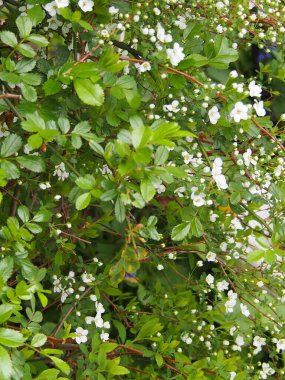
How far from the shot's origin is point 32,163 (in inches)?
41.9

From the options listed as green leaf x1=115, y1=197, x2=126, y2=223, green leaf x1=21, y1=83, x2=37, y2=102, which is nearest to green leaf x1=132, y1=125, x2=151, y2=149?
green leaf x1=115, y1=197, x2=126, y2=223

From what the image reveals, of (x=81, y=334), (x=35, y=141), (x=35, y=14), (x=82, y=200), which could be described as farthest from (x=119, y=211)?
(x=81, y=334)

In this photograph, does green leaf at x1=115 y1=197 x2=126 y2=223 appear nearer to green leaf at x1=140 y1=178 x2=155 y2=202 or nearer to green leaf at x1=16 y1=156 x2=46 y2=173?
green leaf at x1=140 y1=178 x2=155 y2=202

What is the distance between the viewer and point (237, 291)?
150 cm

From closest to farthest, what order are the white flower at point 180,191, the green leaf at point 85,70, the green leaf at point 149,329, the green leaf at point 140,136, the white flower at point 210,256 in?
1. the green leaf at point 140,136
2. the green leaf at point 85,70
3. the white flower at point 180,191
4. the white flower at point 210,256
5. the green leaf at point 149,329

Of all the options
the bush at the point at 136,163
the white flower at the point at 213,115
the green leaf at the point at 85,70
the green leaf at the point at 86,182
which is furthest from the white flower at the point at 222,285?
the green leaf at the point at 85,70

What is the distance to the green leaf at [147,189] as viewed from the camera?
0.92 metres

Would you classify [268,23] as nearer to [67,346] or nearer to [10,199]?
[10,199]

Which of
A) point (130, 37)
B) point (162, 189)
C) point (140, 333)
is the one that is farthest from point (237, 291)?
point (130, 37)

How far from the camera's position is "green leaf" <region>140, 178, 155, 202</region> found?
0.92 metres

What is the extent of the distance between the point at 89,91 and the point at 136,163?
178 mm

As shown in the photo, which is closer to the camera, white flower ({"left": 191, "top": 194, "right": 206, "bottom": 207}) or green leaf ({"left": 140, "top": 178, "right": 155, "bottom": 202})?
green leaf ({"left": 140, "top": 178, "right": 155, "bottom": 202})

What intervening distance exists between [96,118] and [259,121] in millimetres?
351

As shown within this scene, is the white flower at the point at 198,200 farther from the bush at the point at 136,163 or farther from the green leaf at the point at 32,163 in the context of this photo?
the green leaf at the point at 32,163
